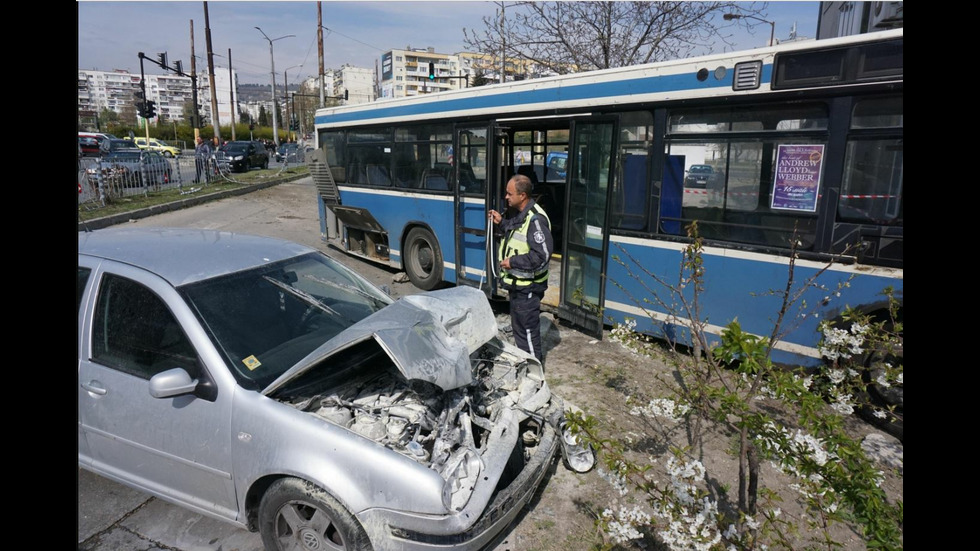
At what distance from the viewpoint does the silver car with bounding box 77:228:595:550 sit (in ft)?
8.34

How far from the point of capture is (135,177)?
1730 centimetres

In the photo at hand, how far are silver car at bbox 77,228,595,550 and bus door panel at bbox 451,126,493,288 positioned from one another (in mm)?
3919

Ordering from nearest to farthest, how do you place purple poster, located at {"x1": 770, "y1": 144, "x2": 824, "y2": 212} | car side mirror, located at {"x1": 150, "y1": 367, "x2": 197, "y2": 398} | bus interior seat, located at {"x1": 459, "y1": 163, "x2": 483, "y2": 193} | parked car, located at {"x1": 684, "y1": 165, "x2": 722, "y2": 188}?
car side mirror, located at {"x1": 150, "y1": 367, "x2": 197, "y2": 398}, purple poster, located at {"x1": 770, "y1": 144, "x2": 824, "y2": 212}, parked car, located at {"x1": 684, "y1": 165, "x2": 722, "y2": 188}, bus interior seat, located at {"x1": 459, "y1": 163, "x2": 483, "y2": 193}

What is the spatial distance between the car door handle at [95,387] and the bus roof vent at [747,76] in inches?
214

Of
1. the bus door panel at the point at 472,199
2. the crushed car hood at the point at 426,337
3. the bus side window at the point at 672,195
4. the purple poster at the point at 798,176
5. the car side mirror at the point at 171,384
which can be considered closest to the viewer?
the car side mirror at the point at 171,384

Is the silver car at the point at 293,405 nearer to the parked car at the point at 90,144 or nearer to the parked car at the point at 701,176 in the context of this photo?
the parked car at the point at 701,176

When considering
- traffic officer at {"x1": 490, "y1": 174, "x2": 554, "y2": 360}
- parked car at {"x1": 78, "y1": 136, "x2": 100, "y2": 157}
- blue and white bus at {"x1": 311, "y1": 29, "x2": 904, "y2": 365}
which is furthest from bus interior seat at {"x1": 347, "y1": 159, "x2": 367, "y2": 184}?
parked car at {"x1": 78, "y1": 136, "x2": 100, "y2": 157}

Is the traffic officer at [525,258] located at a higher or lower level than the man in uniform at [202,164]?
lower

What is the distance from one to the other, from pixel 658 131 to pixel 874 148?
187 centimetres

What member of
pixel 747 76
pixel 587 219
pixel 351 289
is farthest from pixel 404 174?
pixel 747 76

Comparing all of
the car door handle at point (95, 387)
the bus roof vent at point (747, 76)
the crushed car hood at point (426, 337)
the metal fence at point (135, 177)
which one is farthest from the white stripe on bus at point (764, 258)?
the metal fence at point (135, 177)

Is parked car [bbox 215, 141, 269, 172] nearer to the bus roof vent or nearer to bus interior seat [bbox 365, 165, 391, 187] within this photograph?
bus interior seat [bbox 365, 165, 391, 187]

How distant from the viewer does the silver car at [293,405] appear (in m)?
2.54
